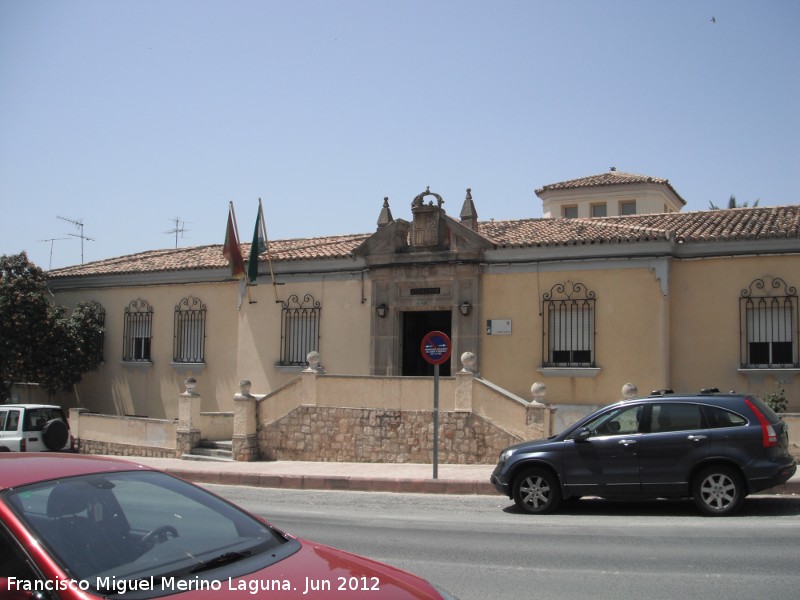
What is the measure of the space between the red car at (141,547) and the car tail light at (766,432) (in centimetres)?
733

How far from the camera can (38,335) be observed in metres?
23.8

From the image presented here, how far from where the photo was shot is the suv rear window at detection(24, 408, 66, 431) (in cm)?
1827

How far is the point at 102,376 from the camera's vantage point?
82.2 feet

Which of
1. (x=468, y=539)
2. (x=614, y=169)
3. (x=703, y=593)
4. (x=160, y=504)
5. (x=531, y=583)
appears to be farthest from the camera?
(x=614, y=169)

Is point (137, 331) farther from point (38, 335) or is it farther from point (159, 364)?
point (38, 335)

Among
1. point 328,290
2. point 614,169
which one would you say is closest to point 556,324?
point 328,290

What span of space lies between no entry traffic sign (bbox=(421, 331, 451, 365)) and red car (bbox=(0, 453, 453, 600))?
9.93 m

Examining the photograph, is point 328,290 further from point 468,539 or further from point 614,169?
point 614,169

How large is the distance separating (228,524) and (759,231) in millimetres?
15110

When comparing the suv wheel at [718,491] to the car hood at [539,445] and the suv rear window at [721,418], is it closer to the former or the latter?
the suv rear window at [721,418]

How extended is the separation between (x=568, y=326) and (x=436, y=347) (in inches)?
183

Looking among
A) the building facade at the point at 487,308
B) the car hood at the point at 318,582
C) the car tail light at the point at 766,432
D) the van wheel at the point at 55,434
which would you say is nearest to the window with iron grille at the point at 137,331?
the building facade at the point at 487,308

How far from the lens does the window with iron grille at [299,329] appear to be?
2142cm

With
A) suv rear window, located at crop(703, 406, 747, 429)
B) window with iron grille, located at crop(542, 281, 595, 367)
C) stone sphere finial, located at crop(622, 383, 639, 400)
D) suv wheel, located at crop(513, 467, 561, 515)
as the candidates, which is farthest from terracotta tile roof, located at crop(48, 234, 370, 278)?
suv rear window, located at crop(703, 406, 747, 429)
